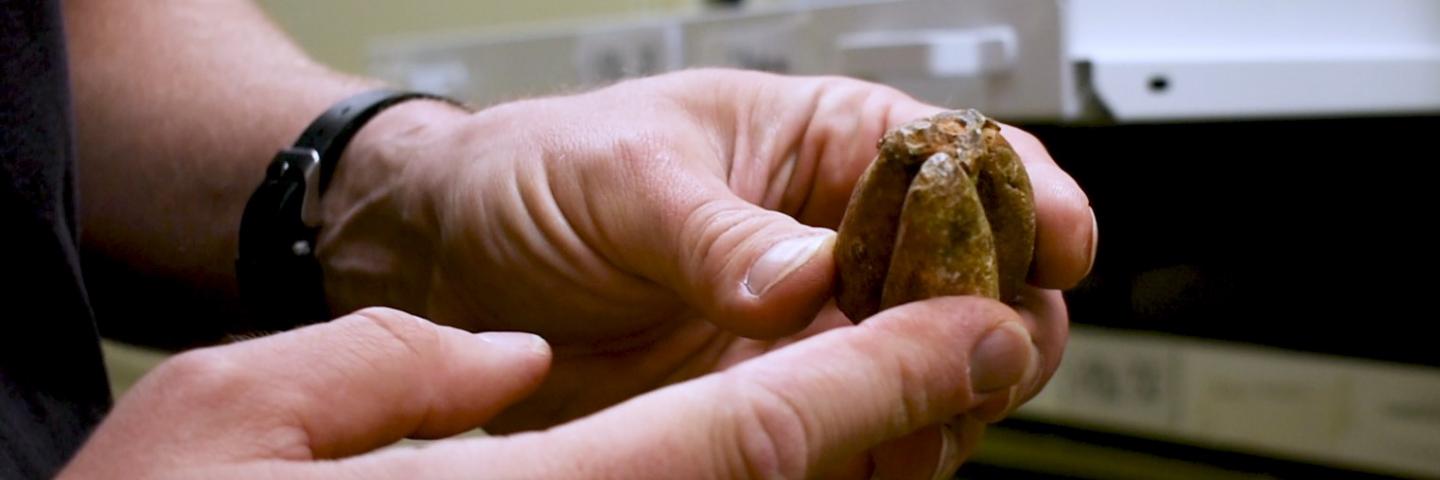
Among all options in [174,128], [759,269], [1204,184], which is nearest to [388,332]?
[759,269]

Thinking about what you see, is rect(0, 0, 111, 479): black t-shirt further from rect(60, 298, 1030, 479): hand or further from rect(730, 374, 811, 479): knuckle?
rect(730, 374, 811, 479): knuckle

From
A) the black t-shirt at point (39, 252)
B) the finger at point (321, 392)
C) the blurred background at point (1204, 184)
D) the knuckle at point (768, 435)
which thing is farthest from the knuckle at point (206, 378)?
the blurred background at point (1204, 184)

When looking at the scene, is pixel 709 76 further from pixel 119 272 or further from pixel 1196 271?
pixel 1196 271

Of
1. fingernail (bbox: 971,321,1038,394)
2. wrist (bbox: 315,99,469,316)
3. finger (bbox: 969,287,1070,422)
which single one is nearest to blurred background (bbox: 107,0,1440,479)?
wrist (bbox: 315,99,469,316)

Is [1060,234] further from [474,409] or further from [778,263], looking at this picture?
[474,409]

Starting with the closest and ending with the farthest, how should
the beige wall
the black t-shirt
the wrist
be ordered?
the black t-shirt < the wrist < the beige wall

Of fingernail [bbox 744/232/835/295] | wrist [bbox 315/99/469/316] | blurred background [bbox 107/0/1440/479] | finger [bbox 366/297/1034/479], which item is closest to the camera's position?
finger [bbox 366/297/1034/479]

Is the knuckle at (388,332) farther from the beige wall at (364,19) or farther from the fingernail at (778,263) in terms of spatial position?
the beige wall at (364,19)
